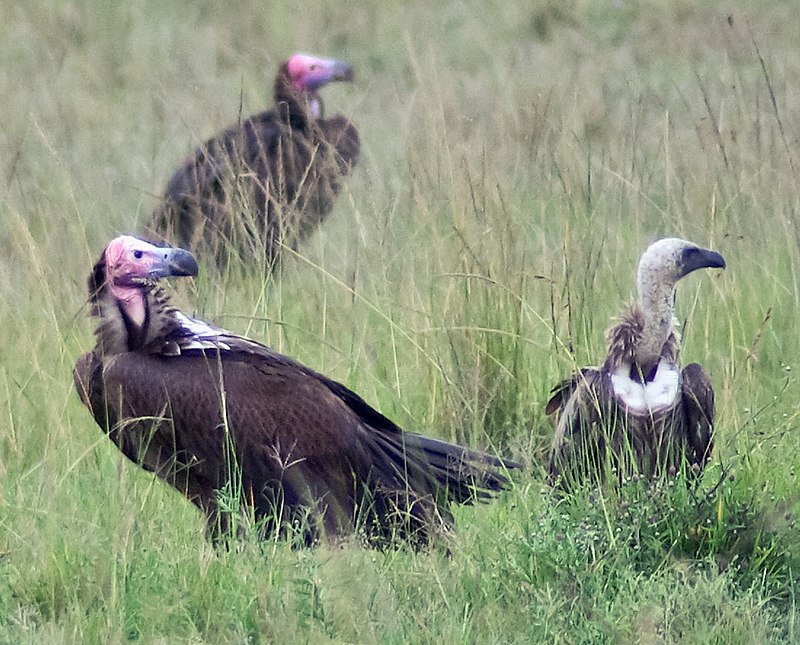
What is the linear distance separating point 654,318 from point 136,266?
1445mm

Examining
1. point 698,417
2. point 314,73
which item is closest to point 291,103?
point 314,73

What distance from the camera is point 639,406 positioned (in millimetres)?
4543

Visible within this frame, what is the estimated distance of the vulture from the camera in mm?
4367

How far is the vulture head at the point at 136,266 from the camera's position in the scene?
464 cm

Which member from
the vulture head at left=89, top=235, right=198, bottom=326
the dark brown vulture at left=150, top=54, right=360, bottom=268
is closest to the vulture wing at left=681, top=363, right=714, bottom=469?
the vulture head at left=89, top=235, right=198, bottom=326

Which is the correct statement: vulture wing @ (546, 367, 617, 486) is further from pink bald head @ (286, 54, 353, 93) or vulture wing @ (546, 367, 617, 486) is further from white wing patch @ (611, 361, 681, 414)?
pink bald head @ (286, 54, 353, 93)

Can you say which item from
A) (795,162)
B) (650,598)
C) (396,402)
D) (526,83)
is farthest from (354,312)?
(526,83)

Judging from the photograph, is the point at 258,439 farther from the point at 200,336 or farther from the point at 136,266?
the point at 136,266

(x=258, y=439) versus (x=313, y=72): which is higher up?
(x=313, y=72)

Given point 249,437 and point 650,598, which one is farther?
point 249,437

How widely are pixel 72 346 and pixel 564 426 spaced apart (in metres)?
1.78

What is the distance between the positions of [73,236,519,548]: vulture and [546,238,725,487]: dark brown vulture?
0.22 m

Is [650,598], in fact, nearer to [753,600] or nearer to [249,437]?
[753,600]

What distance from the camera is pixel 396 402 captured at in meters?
5.16
